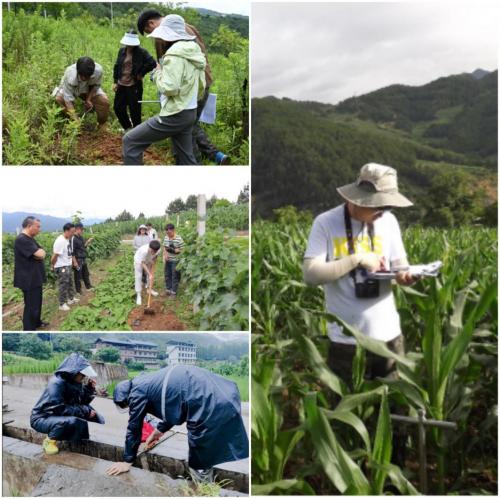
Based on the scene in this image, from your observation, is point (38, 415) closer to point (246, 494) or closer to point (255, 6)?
point (246, 494)

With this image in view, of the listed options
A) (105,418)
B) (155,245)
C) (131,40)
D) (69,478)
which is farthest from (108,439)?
(131,40)

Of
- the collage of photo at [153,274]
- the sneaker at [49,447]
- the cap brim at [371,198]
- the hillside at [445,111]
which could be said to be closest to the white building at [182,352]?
the collage of photo at [153,274]

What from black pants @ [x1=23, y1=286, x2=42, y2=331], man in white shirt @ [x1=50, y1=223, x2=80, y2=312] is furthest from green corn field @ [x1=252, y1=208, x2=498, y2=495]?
black pants @ [x1=23, y1=286, x2=42, y2=331]

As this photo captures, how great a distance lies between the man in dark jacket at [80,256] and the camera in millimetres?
2332

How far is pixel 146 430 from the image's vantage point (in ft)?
8.05

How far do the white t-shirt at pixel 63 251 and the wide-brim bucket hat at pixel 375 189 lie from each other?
1183 mm

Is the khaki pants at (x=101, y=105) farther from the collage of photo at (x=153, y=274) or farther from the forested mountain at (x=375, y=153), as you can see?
the forested mountain at (x=375, y=153)

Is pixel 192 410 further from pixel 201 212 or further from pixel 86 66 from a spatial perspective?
pixel 86 66

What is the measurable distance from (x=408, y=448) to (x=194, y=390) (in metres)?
0.95

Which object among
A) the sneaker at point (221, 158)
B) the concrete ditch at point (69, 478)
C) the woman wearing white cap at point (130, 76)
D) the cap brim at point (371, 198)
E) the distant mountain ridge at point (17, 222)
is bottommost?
the concrete ditch at point (69, 478)

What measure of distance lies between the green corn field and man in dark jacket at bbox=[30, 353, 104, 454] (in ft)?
2.56

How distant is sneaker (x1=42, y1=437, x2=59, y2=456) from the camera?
95.2 inches

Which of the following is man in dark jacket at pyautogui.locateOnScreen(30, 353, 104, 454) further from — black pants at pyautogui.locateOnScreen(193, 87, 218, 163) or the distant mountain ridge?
black pants at pyautogui.locateOnScreen(193, 87, 218, 163)

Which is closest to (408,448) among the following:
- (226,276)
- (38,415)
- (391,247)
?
(391,247)
